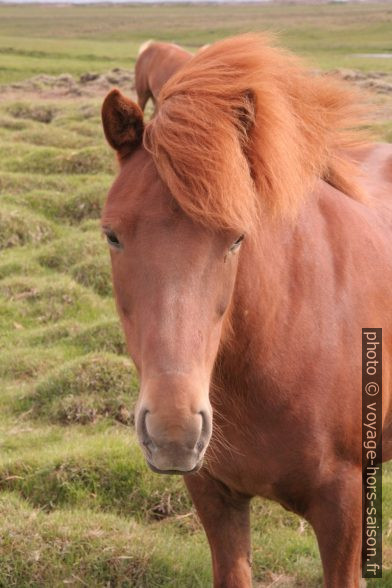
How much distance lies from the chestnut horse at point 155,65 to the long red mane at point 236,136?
10618 millimetres

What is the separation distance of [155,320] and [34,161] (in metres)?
9.51

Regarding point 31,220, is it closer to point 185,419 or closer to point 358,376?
point 358,376

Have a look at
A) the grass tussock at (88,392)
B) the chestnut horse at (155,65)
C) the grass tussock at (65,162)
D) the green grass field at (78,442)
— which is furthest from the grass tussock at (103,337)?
the chestnut horse at (155,65)

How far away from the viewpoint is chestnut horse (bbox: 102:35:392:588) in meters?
2.17

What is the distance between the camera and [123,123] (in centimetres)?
247

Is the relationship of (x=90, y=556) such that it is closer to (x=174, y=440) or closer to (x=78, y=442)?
(x=78, y=442)

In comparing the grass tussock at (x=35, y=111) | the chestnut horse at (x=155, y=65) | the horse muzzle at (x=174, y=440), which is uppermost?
the horse muzzle at (x=174, y=440)

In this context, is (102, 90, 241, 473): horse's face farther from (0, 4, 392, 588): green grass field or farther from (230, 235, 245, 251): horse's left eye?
(0, 4, 392, 588): green grass field

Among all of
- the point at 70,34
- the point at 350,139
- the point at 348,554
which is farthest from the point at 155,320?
the point at 70,34

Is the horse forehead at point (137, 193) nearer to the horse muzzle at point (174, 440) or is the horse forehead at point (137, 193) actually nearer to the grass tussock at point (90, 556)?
the horse muzzle at point (174, 440)

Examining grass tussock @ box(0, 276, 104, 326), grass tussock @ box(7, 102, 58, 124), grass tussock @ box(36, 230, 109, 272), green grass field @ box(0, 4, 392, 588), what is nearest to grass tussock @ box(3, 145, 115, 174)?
green grass field @ box(0, 4, 392, 588)

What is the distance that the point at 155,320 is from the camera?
2152 mm

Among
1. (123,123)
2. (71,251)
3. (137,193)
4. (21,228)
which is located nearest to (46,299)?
(71,251)

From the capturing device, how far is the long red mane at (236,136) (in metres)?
2.23
